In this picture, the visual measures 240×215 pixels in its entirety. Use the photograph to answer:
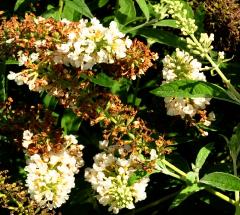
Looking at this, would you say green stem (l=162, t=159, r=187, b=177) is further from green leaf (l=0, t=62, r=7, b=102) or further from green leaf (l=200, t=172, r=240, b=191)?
green leaf (l=0, t=62, r=7, b=102)

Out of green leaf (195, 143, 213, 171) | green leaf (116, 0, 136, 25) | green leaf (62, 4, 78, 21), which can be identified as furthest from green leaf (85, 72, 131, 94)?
green leaf (195, 143, 213, 171)

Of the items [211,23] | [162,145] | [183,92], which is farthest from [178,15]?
[211,23]

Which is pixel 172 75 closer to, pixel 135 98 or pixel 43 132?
pixel 135 98

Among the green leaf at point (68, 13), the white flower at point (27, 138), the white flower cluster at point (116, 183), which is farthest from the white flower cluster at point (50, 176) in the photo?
the green leaf at point (68, 13)

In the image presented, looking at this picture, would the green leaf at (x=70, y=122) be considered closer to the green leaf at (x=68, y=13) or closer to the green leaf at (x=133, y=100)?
the green leaf at (x=133, y=100)

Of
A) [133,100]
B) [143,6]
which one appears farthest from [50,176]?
[143,6]

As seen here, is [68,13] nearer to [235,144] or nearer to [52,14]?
[52,14]
